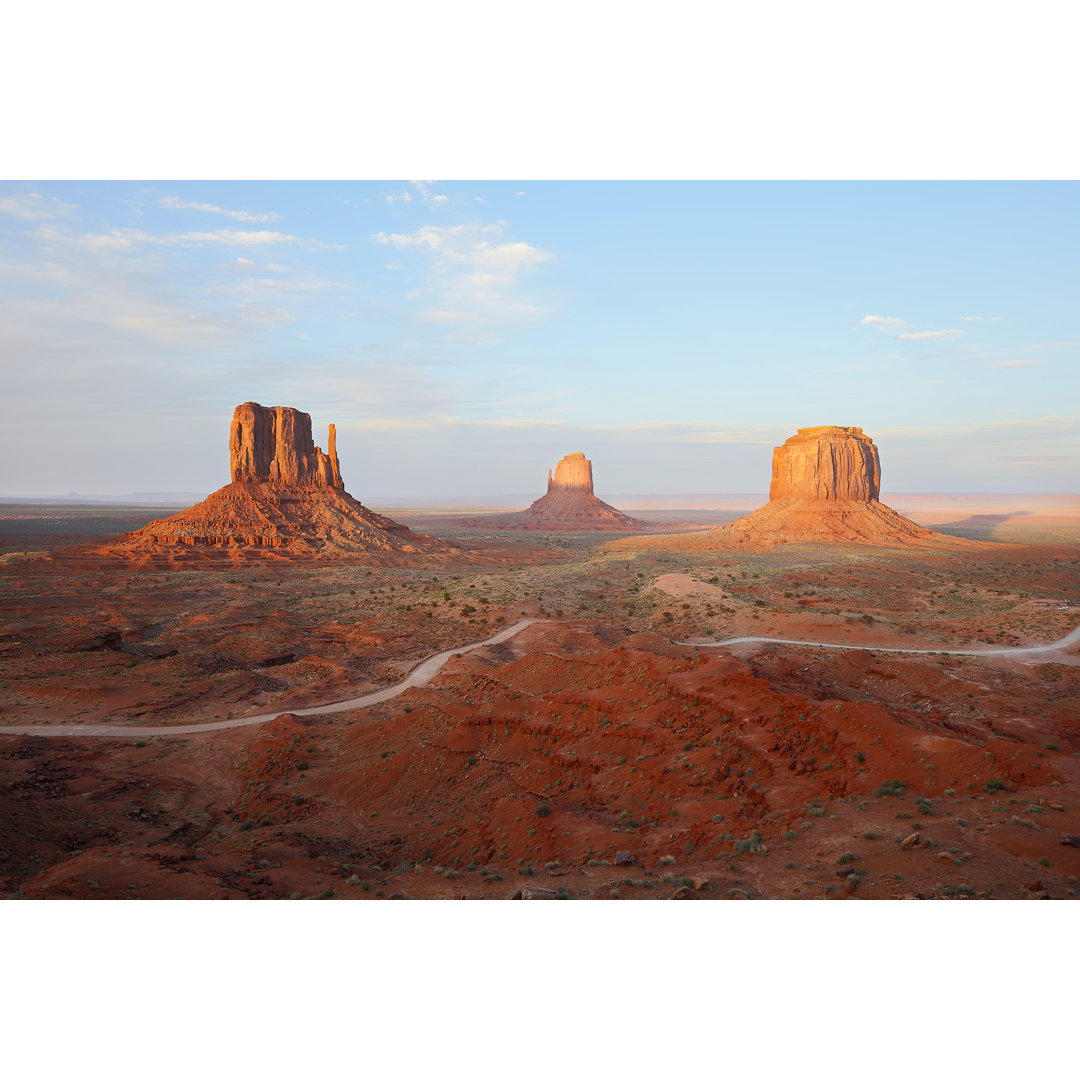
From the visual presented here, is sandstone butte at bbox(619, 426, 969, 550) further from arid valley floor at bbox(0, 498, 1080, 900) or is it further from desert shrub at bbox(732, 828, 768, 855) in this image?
desert shrub at bbox(732, 828, 768, 855)

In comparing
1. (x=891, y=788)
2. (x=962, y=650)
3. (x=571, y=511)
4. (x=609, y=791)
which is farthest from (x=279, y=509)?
(x=571, y=511)

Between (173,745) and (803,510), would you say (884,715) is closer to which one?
(173,745)

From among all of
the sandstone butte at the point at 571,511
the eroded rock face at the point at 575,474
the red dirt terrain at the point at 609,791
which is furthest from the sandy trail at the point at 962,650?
the eroded rock face at the point at 575,474

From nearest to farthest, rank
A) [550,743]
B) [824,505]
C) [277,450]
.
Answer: [550,743]
[277,450]
[824,505]

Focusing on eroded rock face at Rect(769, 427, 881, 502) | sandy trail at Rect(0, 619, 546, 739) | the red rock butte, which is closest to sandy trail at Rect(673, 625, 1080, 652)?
sandy trail at Rect(0, 619, 546, 739)

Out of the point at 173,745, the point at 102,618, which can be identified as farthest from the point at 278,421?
the point at 173,745

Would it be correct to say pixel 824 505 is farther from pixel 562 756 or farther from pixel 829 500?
pixel 562 756
